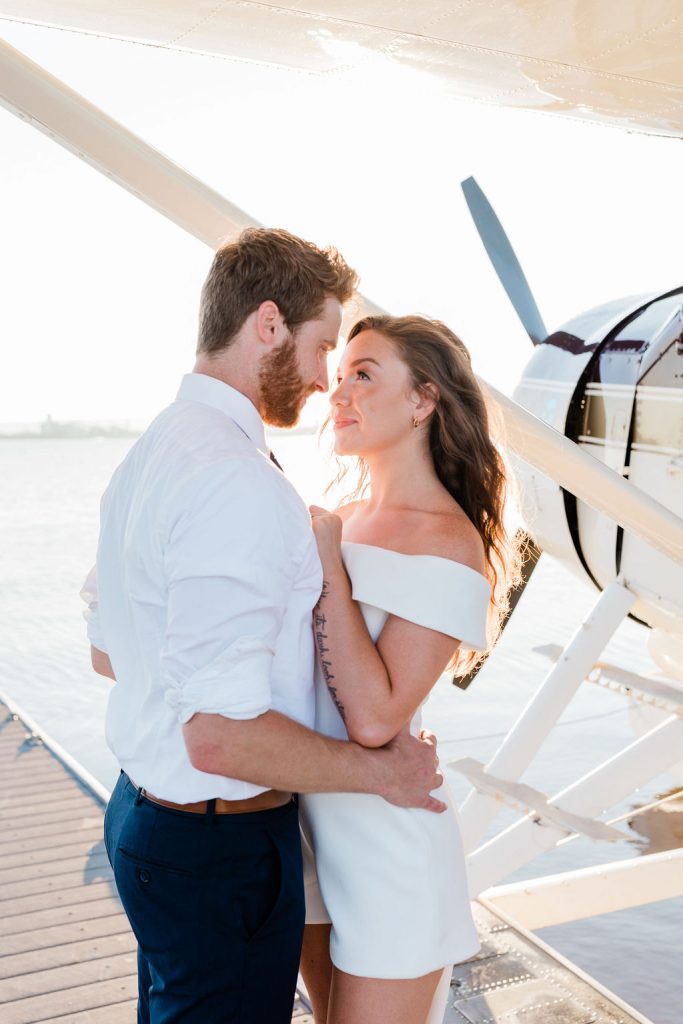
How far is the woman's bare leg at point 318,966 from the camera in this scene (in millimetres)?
1621

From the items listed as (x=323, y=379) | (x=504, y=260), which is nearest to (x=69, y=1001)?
(x=323, y=379)

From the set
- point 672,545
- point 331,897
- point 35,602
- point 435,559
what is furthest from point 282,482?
point 35,602

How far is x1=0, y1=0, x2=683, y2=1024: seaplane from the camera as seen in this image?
2.16 meters

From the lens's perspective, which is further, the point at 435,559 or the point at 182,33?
the point at 182,33

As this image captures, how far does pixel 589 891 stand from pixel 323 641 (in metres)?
3.43

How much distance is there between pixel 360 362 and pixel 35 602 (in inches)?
655

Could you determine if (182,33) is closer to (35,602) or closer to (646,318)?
(646,318)

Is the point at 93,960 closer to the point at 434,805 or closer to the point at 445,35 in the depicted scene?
the point at 434,805

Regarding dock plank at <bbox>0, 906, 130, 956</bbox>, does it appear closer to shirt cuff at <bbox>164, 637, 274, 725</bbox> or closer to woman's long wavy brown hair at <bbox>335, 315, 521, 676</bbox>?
woman's long wavy brown hair at <bbox>335, 315, 521, 676</bbox>

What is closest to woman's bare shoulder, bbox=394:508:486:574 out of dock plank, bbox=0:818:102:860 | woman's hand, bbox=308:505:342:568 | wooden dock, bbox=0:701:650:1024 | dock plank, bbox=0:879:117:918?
woman's hand, bbox=308:505:342:568

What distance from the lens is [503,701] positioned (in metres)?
11.7

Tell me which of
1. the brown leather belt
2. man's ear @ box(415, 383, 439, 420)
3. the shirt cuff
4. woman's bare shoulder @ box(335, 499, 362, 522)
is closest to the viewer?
the shirt cuff

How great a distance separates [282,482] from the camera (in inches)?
51.4

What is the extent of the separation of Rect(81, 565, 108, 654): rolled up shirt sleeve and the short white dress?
36 cm
